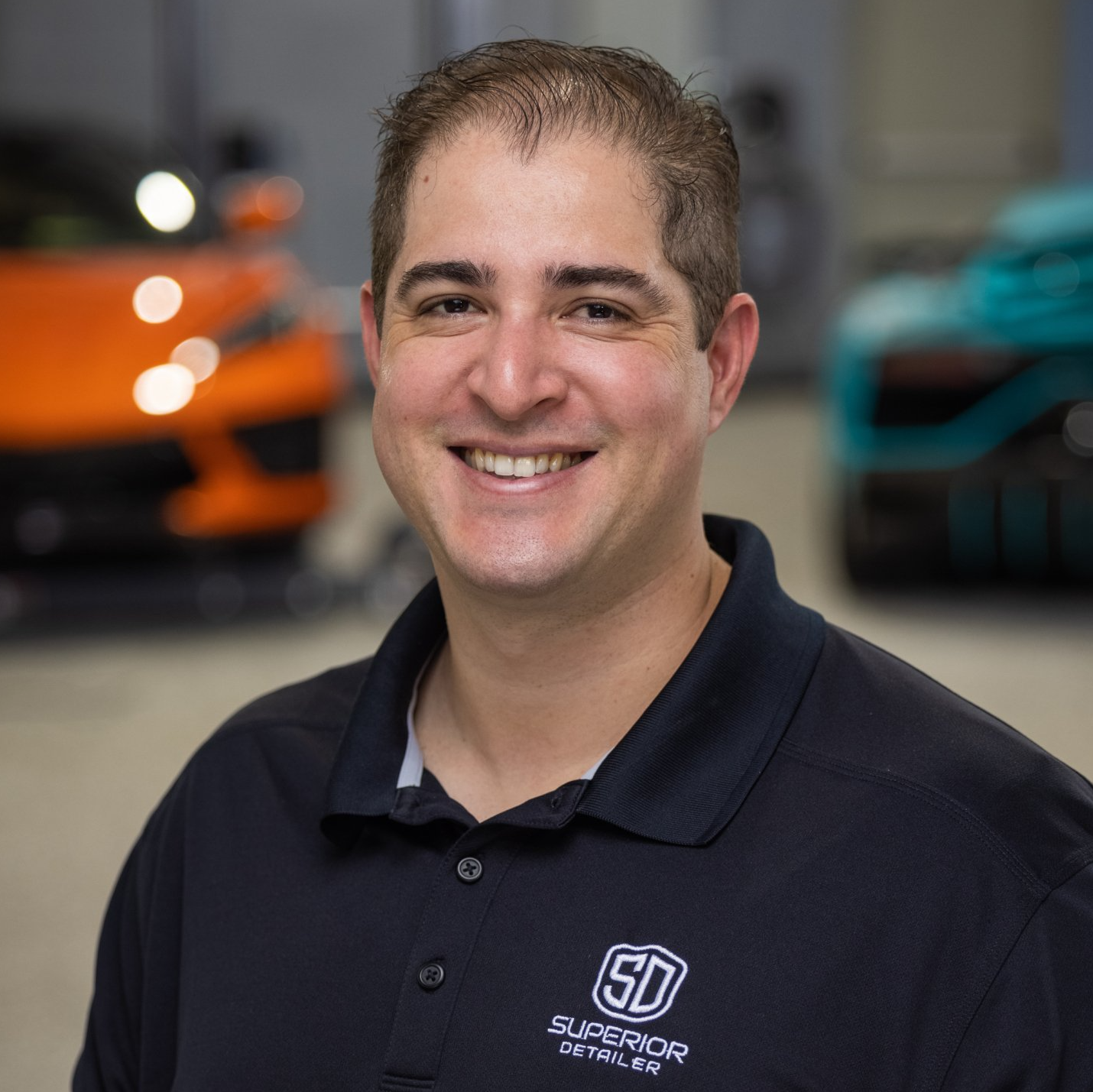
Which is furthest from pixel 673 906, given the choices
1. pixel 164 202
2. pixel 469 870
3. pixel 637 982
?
pixel 164 202

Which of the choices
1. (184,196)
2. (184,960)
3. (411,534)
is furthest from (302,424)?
(184,960)

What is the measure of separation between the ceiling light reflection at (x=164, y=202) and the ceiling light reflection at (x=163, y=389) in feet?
2.89

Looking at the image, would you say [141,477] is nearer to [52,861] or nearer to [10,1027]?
[52,861]

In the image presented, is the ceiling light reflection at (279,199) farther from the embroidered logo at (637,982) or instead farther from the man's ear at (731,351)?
the embroidered logo at (637,982)

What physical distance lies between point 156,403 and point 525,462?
→ 3.36m

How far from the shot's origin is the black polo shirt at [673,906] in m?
1.09

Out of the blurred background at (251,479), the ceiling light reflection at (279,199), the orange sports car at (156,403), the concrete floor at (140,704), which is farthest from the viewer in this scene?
the ceiling light reflection at (279,199)

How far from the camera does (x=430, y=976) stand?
1.18m

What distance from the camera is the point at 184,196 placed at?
536 cm

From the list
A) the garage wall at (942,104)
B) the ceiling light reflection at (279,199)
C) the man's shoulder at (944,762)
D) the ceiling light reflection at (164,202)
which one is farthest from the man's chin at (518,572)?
the garage wall at (942,104)

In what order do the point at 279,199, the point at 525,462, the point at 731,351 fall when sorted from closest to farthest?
1. the point at 525,462
2. the point at 731,351
3. the point at 279,199

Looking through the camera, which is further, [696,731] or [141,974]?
[141,974]

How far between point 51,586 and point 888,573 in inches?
92.4

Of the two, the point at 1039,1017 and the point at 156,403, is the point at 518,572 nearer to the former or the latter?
the point at 1039,1017
